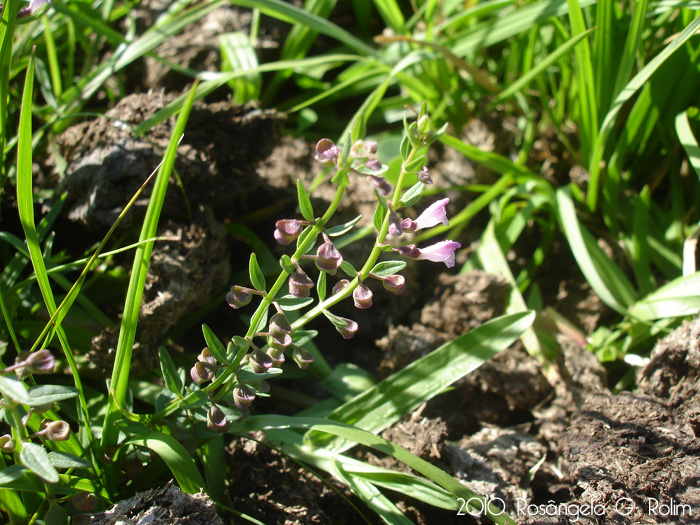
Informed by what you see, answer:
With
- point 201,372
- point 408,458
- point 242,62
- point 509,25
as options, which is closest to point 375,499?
point 408,458

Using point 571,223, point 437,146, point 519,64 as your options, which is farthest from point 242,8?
point 571,223

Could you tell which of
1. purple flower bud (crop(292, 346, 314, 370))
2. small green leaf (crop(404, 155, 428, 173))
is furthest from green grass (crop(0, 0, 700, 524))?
purple flower bud (crop(292, 346, 314, 370))

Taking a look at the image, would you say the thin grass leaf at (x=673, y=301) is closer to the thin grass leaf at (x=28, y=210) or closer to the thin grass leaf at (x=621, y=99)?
the thin grass leaf at (x=621, y=99)

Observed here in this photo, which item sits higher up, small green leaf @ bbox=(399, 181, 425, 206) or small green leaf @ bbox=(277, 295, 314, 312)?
small green leaf @ bbox=(399, 181, 425, 206)

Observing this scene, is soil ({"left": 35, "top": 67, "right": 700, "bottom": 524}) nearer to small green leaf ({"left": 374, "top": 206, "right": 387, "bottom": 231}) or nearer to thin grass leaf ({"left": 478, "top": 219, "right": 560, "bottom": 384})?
thin grass leaf ({"left": 478, "top": 219, "right": 560, "bottom": 384})

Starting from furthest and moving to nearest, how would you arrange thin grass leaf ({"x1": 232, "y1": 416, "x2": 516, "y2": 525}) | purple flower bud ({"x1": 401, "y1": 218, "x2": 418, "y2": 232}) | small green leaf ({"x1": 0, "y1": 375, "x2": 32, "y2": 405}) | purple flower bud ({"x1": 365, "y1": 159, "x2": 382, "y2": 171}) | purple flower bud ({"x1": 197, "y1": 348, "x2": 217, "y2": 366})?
thin grass leaf ({"x1": 232, "y1": 416, "x2": 516, "y2": 525})
purple flower bud ({"x1": 197, "y1": 348, "x2": 217, "y2": 366})
purple flower bud ({"x1": 401, "y1": 218, "x2": 418, "y2": 232})
purple flower bud ({"x1": 365, "y1": 159, "x2": 382, "y2": 171})
small green leaf ({"x1": 0, "y1": 375, "x2": 32, "y2": 405})

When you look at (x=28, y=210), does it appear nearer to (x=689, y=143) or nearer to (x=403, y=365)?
(x=403, y=365)

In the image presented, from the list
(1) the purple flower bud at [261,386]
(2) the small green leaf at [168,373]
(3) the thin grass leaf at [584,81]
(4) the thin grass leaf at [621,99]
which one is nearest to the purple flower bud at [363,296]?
(1) the purple flower bud at [261,386]
